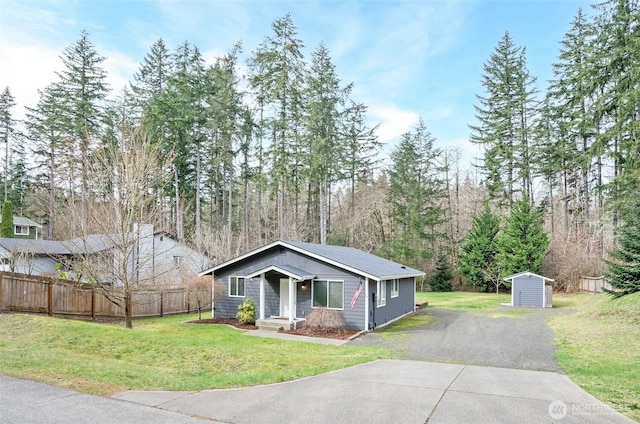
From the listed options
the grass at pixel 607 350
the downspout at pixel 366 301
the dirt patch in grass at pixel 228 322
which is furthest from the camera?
the dirt patch in grass at pixel 228 322

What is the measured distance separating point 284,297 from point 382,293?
159 inches

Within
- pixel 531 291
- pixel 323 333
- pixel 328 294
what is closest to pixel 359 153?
pixel 531 291

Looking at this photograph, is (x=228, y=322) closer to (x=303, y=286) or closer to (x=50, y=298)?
(x=303, y=286)

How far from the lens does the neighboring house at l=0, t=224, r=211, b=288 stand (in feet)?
45.1

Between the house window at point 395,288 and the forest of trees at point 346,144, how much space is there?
33.4 feet

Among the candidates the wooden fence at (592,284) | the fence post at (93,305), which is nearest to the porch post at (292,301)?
the fence post at (93,305)

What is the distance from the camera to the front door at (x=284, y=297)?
52.9 ft

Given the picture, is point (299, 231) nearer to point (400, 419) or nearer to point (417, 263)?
point (417, 263)

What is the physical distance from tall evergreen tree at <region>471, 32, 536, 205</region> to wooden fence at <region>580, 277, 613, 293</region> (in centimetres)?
812

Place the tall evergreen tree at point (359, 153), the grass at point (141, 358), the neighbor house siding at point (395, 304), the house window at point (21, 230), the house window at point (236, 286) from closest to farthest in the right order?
the grass at point (141, 358), the neighbor house siding at point (395, 304), the house window at point (236, 286), the tall evergreen tree at point (359, 153), the house window at point (21, 230)

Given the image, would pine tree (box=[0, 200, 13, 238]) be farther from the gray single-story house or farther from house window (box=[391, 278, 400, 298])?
the gray single-story house

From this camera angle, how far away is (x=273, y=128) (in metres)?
26.5

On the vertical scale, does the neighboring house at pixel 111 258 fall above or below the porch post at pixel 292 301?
above

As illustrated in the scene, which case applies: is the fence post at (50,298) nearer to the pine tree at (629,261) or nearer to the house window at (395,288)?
the house window at (395,288)
